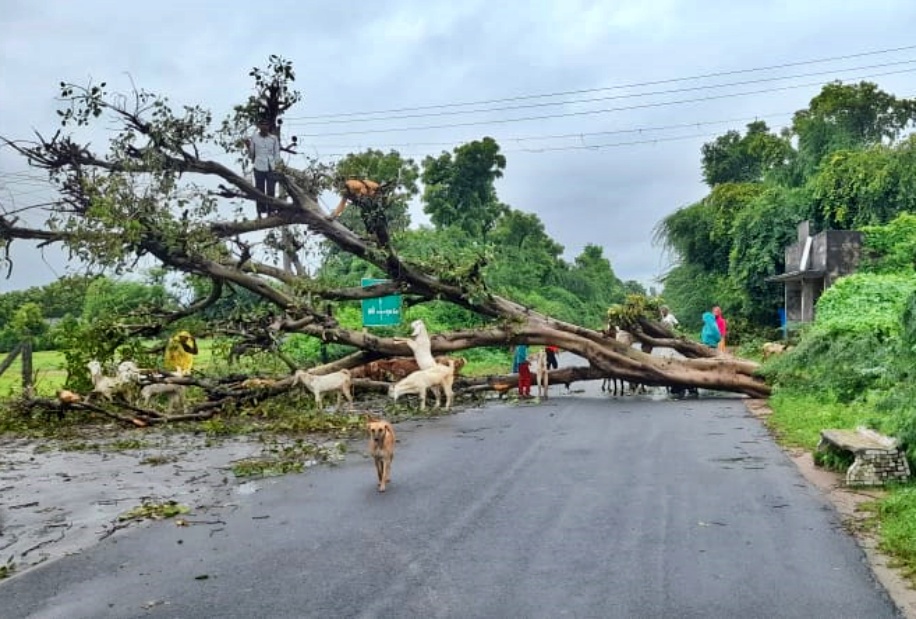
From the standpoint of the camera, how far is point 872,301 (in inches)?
695

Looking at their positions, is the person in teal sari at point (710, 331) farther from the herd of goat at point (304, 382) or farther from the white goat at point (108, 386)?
the white goat at point (108, 386)

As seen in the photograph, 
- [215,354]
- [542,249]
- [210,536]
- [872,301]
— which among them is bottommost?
[210,536]

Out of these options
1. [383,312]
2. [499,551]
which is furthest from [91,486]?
[383,312]

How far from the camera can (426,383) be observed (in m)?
16.2

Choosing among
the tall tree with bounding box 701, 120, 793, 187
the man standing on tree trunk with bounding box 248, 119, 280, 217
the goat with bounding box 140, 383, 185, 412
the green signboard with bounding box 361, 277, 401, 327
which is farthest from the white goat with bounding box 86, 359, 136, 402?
the tall tree with bounding box 701, 120, 793, 187

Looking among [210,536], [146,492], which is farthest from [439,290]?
[210,536]

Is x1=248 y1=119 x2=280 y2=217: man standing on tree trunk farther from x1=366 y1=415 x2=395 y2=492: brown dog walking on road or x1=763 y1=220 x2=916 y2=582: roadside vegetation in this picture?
x1=763 y1=220 x2=916 y2=582: roadside vegetation

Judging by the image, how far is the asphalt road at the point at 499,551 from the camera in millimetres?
5379

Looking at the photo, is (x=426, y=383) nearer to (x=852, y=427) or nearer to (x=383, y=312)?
(x=383, y=312)

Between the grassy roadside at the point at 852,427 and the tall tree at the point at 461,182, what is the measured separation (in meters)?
31.4

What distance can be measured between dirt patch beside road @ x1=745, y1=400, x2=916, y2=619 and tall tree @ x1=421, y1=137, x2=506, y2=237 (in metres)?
36.2

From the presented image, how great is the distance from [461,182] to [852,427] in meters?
36.4

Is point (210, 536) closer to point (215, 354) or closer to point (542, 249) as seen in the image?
point (215, 354)

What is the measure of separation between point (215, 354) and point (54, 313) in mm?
47454
